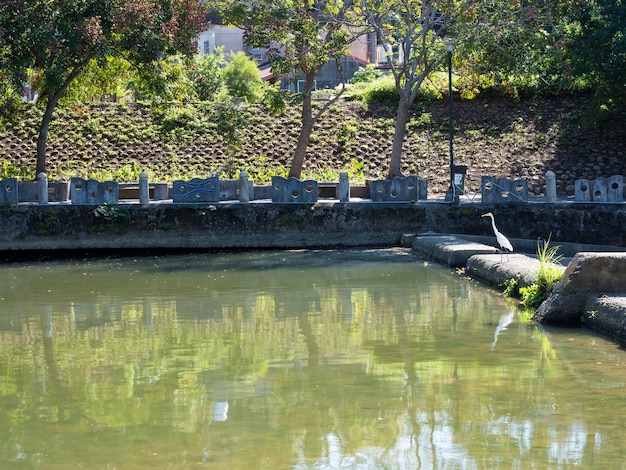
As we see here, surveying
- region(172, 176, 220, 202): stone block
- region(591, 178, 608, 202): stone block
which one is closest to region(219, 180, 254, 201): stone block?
region(172, 176, 220, 202): stone block

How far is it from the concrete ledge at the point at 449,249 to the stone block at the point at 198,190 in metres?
5.64

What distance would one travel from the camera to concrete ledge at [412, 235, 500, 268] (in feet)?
66.6

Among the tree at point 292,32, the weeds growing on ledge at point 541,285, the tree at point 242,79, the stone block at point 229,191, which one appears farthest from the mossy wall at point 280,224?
the tree at point 242,79

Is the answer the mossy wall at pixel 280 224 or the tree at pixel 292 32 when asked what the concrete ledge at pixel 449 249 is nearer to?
the mossy wall at pixel 280 224

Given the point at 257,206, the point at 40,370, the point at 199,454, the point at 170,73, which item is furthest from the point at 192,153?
the point at 199,454

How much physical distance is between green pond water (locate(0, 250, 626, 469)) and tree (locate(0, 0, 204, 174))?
9.50 m

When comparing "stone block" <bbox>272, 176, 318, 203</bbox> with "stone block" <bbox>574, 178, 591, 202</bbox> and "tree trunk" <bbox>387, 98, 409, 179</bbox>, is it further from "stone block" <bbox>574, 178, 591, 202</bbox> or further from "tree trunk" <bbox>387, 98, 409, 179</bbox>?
"stone block" <bbox>574, 178, 591, 202</bbox>

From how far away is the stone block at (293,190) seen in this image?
26.2 meters

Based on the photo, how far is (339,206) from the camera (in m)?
26.1

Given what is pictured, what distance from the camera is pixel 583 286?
1379 centimetres

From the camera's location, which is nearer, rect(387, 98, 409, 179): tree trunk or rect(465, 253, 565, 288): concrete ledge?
rect(465, 253, 565, 288): concrete ledge

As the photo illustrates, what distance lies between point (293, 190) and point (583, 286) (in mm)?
13325

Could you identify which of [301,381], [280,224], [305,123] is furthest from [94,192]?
[301,381]

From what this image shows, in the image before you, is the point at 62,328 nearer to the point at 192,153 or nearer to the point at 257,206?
the point at 257,206
